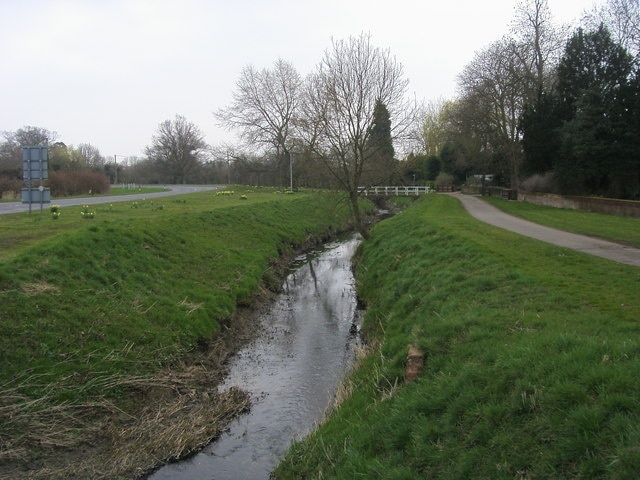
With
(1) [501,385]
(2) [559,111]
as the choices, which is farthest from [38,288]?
(2) [559,111]

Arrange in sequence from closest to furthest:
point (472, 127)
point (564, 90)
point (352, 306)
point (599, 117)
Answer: point (352, 306) → point (599, 117) → point (564, 90) → point (472, 127)

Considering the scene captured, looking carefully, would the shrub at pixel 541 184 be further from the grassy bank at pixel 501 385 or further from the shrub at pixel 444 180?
the grassy bank at pixel 501 385

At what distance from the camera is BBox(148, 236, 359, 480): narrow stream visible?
7.35 meters

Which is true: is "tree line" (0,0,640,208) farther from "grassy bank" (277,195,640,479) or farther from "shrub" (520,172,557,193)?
"grassy bank" (277,195,640,479)

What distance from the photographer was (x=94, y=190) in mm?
43969

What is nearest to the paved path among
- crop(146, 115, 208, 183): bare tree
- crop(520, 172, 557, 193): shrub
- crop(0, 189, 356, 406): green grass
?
crop(0, 189, 356, 406): green grass

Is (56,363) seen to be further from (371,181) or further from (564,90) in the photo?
(564,90)

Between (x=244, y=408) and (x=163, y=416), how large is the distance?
1.34 meters

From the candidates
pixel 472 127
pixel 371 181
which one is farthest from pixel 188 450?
pixel 472 127

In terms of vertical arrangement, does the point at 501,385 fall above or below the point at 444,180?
below

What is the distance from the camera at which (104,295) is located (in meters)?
11.3

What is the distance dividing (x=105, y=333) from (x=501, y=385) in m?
7.44

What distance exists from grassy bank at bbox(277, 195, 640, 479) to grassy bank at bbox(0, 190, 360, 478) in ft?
9.42

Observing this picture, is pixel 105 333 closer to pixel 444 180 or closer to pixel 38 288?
pixel 38 288
